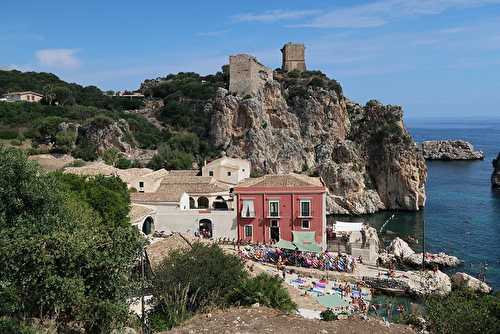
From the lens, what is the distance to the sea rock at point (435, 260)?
3350 centimetres

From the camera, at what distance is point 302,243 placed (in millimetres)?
31047

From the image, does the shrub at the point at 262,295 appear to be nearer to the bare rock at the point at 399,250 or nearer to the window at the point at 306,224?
the window at the point at 306,224

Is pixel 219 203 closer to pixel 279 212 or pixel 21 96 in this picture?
pixel 279 212

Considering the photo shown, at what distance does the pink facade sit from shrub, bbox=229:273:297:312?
51.6 ft

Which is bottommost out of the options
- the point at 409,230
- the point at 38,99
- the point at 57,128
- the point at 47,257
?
the point at 409,230

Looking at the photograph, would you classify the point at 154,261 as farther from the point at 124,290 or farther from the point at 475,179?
the point at 475,179

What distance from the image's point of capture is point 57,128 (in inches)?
2264

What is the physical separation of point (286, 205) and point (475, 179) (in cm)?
5795

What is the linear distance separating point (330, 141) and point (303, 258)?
40201mm

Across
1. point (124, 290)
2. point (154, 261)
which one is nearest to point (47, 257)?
point (124, 290)

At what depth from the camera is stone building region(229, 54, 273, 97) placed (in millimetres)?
68375

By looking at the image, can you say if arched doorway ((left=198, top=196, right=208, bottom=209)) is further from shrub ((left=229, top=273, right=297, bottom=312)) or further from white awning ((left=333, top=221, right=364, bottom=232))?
shrub ((left=229, top=273, right=297, bottom=312))

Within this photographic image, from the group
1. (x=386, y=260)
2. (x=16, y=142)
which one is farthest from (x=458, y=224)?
(x=16, y=142)

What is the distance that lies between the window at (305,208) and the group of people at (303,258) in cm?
320
